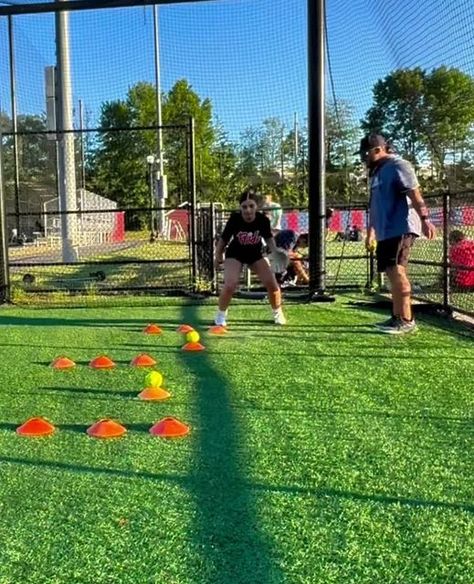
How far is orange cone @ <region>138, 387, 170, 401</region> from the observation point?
4152 mm

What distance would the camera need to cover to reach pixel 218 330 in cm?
671

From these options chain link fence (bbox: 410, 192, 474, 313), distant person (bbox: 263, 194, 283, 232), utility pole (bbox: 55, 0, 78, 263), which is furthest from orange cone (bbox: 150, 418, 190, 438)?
utility pole (bbox: 55, 0, 78, 263)

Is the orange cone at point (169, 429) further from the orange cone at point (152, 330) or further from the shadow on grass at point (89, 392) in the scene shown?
the orange cone at point (152, 330)

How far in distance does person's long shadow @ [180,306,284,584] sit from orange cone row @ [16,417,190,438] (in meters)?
0.12

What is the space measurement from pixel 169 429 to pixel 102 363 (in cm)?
183

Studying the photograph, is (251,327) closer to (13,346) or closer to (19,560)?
(13,346)

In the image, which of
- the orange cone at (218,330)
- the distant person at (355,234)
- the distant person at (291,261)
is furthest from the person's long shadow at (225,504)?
the distant person at (355,234)

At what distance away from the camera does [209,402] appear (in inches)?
161

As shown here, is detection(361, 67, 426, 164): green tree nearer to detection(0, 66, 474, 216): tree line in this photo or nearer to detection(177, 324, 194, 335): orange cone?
detection(0, 66, 474, 216): tree line

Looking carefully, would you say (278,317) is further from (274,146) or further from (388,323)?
(274,146)

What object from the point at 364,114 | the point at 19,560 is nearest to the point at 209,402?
the point at 19,560

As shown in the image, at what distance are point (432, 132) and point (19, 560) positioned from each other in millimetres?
13894

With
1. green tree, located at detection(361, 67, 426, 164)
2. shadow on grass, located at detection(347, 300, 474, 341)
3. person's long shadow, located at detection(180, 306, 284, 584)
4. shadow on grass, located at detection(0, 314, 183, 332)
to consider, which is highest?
green tree, located at detection(361, 67, 426, 164)

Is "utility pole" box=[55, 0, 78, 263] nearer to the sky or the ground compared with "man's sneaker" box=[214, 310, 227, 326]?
nearer to the sky
